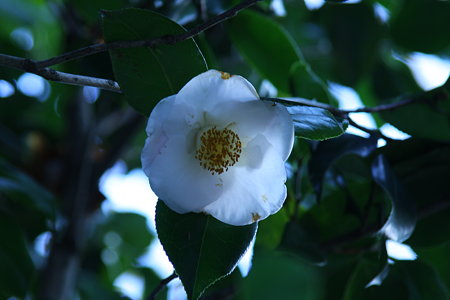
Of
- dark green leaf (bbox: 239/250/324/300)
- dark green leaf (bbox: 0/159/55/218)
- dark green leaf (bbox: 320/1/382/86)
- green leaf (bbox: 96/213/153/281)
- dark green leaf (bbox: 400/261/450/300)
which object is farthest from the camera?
green leaf (bbox: 96/213/153/281)

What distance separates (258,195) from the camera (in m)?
0.63

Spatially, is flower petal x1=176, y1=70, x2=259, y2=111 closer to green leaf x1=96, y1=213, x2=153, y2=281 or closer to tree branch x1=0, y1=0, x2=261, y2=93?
tree branch x1=0, y1=0, x2=261, y2=93

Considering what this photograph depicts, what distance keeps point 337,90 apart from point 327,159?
2.22ft

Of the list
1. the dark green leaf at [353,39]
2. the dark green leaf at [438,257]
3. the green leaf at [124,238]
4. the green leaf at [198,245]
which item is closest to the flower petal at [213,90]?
the green leaf at [198,245]

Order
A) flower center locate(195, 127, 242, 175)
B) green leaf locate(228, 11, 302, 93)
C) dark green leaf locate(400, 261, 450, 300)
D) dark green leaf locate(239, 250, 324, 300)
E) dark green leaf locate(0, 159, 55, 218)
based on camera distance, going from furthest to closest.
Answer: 1. dark green leaf locate(0, 159, 55, 218)
2. green leaf locate(228, 11, 302, 93)
3. dark green leaf locate(400, 261, 450, 300)
4. flower center locate(195, 127, 242, 175)
5. dark green leaf locate(239, 250, 324, 300)

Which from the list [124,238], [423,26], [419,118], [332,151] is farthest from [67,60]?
[124,238]

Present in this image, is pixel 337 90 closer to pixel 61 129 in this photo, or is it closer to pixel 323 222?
pixel 323 222

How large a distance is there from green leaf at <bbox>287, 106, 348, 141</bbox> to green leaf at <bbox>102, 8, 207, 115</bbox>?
0.35 ft

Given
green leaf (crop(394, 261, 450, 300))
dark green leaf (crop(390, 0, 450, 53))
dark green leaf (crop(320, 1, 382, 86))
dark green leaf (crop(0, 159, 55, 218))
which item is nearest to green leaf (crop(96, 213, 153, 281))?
dark green leaf (crop(0, 159, 55, 218))

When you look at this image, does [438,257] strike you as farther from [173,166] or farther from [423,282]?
[173,166]

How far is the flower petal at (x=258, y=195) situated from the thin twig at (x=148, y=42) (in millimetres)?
127

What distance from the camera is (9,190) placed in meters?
1.09

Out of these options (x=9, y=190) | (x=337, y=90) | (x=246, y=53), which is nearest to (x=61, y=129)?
(x=9, y=190)

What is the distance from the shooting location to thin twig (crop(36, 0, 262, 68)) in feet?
1.83
